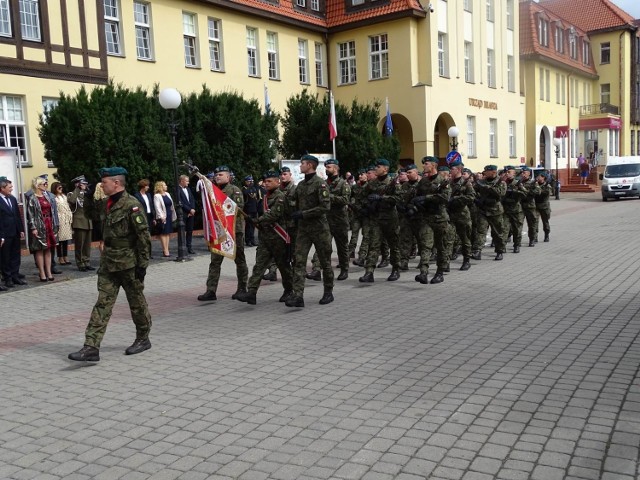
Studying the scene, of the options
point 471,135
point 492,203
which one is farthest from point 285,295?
point 471,135

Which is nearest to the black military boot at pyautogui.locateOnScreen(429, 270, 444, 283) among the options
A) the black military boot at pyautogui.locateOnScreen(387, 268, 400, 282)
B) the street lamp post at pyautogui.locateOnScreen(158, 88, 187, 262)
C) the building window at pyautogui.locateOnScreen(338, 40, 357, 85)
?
the black military boot at pyautogui.locateOnScreen(387, 268, 400, 282)

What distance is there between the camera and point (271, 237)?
9.29 metres

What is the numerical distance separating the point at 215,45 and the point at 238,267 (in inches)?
739

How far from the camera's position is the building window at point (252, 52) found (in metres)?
27.9

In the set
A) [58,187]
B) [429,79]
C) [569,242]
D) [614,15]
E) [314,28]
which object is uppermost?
[614,15]

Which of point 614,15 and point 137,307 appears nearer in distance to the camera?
point 137,307

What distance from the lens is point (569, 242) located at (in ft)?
54.1

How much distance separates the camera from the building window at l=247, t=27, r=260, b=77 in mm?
27875

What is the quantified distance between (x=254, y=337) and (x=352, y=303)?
7.43ft

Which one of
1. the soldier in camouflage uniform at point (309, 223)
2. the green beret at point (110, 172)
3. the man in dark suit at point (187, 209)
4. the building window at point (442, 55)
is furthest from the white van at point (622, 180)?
the green beret at point (110, 172)

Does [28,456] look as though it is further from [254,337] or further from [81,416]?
[254,337]

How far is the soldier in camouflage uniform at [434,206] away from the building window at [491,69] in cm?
2781

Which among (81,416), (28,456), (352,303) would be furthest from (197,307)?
(28,456)

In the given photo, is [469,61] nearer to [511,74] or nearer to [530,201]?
[511,74]
